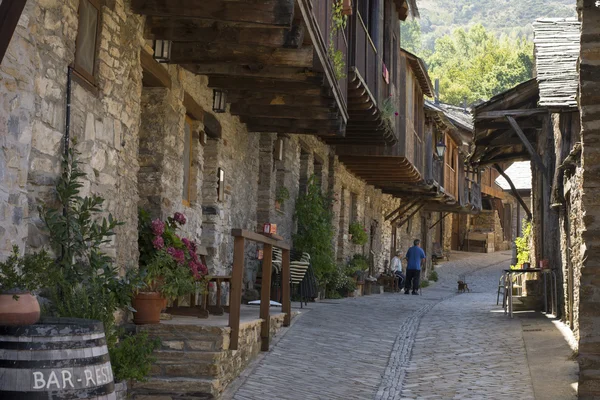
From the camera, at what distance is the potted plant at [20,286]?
12.8 ft

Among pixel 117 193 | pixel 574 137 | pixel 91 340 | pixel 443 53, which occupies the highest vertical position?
pixel 443 53

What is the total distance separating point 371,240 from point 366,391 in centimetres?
1455

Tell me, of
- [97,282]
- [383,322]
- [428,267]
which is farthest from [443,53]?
[97,282]

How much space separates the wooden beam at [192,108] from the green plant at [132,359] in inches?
138

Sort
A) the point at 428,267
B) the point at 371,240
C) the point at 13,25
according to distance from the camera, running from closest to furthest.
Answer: the point at 13,25
the point at 371,240
the point at 428,267

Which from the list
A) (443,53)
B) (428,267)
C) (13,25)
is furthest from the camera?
(443,53)

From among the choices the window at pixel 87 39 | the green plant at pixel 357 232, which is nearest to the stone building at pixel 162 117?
the window at pixel 87 39

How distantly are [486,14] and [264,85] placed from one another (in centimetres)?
17069

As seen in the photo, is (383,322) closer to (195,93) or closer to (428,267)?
(195,93)

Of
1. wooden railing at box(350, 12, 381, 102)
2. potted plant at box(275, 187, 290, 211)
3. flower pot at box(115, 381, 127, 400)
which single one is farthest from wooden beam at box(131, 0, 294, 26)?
potted plant at box(275, 187, 290, 211)

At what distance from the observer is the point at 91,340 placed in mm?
3867

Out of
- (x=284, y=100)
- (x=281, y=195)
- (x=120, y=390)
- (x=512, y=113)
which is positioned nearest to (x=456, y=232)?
(x=512, y=113)

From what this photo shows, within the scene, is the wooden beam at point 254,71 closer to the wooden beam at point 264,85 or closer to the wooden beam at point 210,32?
the wooden beam at point 264,85

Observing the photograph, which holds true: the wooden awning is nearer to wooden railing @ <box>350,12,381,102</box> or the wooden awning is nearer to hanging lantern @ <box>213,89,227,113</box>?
wooden railing @ <box>350,12,381,102</box>
